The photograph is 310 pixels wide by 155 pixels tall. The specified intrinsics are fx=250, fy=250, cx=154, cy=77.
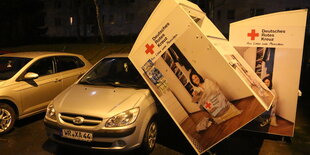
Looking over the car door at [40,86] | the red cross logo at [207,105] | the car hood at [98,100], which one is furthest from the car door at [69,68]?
the red cross logo at [207,105]

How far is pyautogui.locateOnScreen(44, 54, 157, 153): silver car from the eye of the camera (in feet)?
10.9

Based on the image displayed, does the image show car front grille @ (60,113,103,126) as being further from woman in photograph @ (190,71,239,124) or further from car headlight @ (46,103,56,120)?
woman in photograph @ (190,71,239,124)

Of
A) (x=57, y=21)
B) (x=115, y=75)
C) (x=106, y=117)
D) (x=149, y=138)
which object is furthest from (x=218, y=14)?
(x=106, y=117)

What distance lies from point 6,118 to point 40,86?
0.85m

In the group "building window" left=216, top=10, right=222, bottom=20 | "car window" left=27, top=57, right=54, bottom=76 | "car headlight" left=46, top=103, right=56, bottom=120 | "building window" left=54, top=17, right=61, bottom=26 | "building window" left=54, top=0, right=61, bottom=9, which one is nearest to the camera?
"car headlight" left=46, top=103, right=56, bottom=120

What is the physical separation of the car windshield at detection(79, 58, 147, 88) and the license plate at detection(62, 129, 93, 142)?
1.09 meters

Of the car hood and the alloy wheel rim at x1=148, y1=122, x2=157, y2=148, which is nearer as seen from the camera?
the car hood

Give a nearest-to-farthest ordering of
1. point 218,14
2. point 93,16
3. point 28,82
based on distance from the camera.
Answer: point 28,82, point 218,14, point 93,16

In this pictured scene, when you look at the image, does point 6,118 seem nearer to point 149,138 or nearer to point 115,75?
point 115,75

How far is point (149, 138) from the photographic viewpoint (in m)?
3.76

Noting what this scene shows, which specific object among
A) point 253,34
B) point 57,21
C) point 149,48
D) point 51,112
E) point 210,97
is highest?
point 57,21

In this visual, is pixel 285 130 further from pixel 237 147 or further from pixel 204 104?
pixel 204 104

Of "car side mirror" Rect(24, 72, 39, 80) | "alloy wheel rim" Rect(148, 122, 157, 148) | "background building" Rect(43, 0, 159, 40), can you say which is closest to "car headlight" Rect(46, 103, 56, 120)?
"car side mirror" Rect(24, 72, 39, 80)

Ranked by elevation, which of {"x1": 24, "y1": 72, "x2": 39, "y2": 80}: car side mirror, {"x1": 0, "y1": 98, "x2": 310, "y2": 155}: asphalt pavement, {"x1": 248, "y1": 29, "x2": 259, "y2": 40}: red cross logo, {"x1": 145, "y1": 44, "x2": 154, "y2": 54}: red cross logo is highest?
{"x1": 248, "y1": 29, "x2": 259, "y2": 40}: red cross logo
